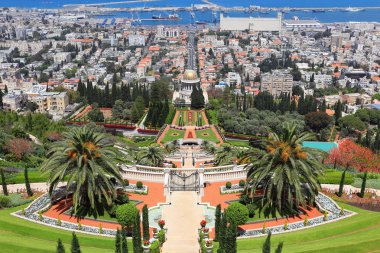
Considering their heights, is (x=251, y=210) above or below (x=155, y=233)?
above

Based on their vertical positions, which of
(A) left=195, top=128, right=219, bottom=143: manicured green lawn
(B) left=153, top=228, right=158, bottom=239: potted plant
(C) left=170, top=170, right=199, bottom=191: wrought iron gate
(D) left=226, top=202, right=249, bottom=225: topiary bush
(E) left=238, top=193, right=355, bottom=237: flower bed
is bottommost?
(A) left=195, top=128, right=219, bottom=143: manicured green lawn

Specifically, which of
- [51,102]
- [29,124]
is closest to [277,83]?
[51,102]

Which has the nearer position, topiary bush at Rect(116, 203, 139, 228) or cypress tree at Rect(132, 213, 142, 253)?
cypress tree at Rect(132, 213, 142, 253)

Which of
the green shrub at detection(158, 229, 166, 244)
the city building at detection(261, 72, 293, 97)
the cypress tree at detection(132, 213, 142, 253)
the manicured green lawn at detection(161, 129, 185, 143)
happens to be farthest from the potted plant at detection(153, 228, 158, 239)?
the city building at detection(261, 72, 293, 97)

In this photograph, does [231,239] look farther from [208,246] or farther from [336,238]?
[336,238]

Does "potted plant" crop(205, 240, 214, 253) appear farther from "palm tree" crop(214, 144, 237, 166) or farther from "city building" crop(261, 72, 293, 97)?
"city building" crop(261, 72, 293, 97)

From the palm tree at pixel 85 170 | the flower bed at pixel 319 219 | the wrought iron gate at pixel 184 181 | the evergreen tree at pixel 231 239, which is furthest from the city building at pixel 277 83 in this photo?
the evergreen tree at pixel 231 239

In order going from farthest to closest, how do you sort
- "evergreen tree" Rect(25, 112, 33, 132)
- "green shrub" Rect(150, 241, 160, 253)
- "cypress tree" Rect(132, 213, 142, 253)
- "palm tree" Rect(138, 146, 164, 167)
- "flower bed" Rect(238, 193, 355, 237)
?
"evergreen tree" Rect(25, 112, 33, 132)
"palm tree" Rect(138, 146, 164, 167)
"flower bed" Rect(238, 193, 355, 237)
"green shrub" Rect(150, 241, 160, 253)
"cypress tree" Rect(132, 213, 142, 253)

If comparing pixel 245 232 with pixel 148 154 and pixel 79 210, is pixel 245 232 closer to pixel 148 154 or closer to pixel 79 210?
pixel 79 210
